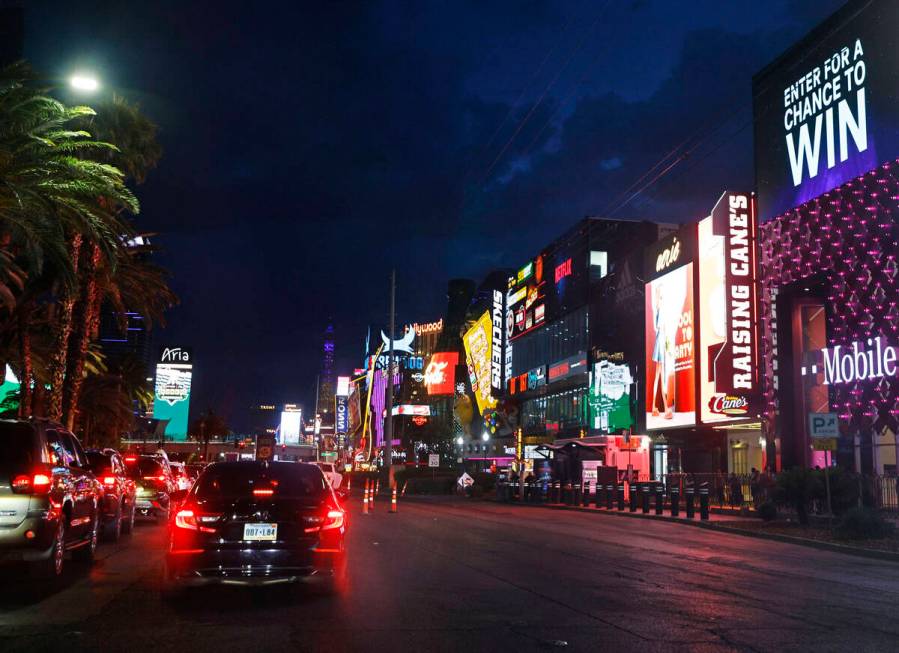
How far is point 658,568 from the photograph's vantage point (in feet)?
45.3

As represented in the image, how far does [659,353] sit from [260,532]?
141ft

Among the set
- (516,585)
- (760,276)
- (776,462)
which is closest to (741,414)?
(776,462)

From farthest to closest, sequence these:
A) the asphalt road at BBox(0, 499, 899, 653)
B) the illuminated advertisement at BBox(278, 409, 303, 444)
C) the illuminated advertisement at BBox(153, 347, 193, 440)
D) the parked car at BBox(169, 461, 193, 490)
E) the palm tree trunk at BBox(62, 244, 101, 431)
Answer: the illuminated advertisement at BBox(278, 409, 303, 444) < the illuminated advertisement at BBox(153, 347, 193, 440) < the palm tree trunk at BBox(62, 244, 101, 431) < the parked car at BBox(169, 461, 193, 490) < the asphalt road at BBox(0, 499, 899, 653)

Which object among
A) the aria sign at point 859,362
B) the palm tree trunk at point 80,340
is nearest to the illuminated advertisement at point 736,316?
the aria sign at point 859,362

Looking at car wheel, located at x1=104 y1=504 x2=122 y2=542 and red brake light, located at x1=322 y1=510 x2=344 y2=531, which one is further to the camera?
car wheel, located at x1=104 y1=504 x2=122 y2=542

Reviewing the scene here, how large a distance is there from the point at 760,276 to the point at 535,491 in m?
14.0

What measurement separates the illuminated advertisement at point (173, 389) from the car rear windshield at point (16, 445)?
257 ft

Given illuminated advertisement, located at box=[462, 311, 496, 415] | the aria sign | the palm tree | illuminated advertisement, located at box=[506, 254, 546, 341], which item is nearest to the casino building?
the aria sign

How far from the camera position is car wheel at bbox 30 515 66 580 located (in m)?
10.6

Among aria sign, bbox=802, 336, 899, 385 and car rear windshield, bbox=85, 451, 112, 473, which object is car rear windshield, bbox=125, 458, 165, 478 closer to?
car rear windshield, bbox=85, 451, 112, 473

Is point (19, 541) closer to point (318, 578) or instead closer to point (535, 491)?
point (318, 578)

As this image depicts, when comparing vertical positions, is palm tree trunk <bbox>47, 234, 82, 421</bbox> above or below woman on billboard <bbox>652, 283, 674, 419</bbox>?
below

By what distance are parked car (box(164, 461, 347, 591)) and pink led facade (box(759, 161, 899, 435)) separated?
25.4 m

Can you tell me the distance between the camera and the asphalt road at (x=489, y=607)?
760 centimetres
